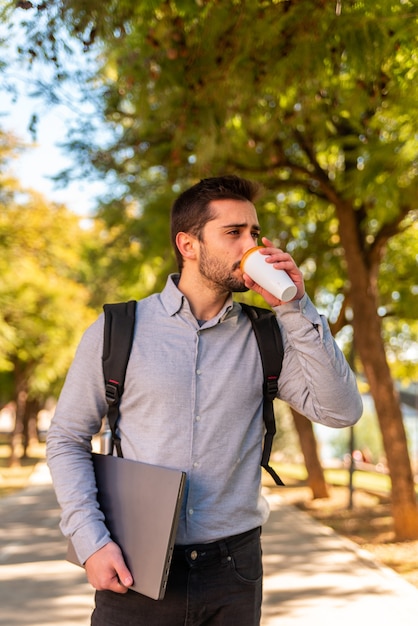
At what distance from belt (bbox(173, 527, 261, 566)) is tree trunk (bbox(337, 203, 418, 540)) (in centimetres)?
827

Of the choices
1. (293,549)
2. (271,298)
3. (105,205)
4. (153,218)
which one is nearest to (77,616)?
(293,549)

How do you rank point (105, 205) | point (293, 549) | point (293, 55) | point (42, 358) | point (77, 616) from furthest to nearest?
1. point (42, 358)
2. point (105, 205)
3. point (293, 549)
4. point (77, 616)
5. point (293, 55)

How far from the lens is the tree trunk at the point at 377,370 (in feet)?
33.6

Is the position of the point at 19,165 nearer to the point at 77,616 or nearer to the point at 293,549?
the point at 293,549

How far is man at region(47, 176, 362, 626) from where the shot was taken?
93.7 inches

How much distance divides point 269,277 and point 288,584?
5.90 m

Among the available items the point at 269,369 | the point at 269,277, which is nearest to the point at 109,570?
Result: the point at 269,369

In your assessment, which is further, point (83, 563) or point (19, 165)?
point (19, 165)

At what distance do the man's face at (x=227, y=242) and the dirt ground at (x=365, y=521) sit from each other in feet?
20.5

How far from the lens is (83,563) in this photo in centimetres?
231

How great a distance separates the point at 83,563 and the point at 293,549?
25.3 ft

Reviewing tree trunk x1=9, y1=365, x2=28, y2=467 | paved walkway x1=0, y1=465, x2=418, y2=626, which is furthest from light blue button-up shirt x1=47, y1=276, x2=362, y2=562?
tree trunk x1=9, y1=365, x2=28, y2=467

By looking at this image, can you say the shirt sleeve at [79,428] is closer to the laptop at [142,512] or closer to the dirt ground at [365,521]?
the laptop at [142,512]

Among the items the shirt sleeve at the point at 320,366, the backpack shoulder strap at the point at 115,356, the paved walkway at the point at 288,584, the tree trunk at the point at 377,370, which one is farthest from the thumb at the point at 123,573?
the tree trunk at the point at 377,370
